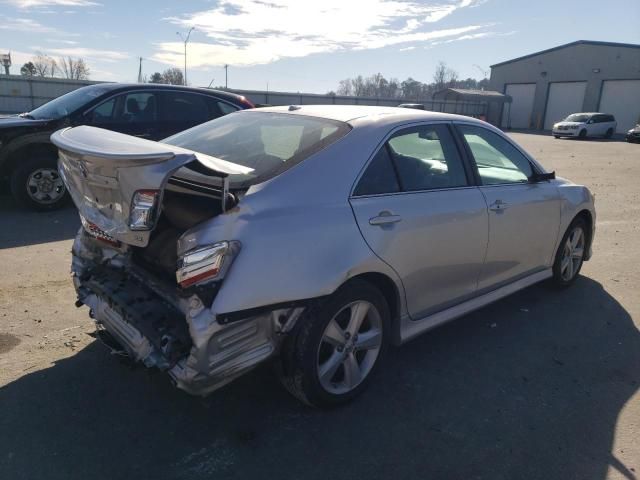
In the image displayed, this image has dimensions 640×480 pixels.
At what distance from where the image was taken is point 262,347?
8.16 feet

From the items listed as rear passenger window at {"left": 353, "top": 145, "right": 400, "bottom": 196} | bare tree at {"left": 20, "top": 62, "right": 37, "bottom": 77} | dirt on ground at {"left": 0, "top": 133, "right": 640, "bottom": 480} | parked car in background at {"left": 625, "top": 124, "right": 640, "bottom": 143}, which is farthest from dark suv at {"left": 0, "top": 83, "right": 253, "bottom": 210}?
bare tree at {"left": 20, "top": 62, "right": 37, "bottom": 77}

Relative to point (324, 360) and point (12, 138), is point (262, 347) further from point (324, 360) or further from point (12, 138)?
point (12, 138)

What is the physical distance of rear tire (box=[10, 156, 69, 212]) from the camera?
679cm

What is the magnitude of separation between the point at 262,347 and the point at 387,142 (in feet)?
4.90

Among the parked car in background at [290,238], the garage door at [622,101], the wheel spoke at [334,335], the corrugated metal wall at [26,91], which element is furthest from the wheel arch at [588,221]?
the garage door at [622,101]

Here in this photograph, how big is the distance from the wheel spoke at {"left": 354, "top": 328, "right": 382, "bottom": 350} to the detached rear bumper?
58 centimetres

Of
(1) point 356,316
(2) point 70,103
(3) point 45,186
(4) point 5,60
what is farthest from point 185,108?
(4) point 5,60

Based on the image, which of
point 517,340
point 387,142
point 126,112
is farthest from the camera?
point 126,112

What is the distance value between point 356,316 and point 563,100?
49926 mm

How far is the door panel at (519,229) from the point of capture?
3740 mm

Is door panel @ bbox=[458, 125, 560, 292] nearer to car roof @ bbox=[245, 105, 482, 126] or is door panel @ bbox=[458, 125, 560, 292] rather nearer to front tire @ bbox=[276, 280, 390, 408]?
car roof @ bbox=[245, 105, 482, 126]

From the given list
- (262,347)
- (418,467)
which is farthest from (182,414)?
(418,467)

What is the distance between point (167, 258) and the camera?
2779 millimetres

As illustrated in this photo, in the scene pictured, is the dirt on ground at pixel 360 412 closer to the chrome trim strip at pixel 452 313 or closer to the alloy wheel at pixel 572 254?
the chrome trim strip at pixel 452 313
